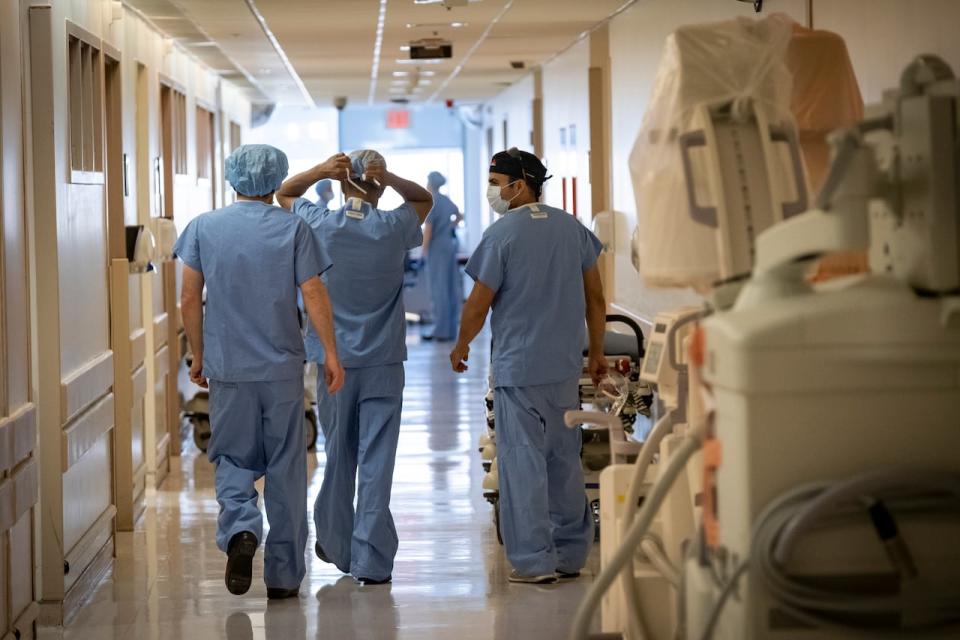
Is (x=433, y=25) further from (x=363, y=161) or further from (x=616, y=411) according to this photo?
(x=616, y=411)

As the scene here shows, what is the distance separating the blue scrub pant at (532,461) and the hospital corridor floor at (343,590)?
0.45ft

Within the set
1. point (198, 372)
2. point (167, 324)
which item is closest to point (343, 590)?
point (198, 372)

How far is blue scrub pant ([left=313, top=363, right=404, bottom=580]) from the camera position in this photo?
4.95 meters

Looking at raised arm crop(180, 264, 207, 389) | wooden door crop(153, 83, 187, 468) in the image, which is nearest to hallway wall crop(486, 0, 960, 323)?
raised arm crop(180, 264, 207, 389)

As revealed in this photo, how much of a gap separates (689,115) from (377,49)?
750 centimetres

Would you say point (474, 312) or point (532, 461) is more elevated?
point (474, 312)

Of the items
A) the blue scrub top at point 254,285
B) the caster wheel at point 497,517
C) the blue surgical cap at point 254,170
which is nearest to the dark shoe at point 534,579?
the caster wheel at point 497,517

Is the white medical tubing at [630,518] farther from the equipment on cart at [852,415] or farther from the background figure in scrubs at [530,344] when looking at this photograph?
the background figure in scrubs at [530,344]

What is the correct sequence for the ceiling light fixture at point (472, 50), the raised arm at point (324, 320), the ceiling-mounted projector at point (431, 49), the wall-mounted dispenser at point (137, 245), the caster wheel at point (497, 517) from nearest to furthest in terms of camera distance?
the raised arm at point (324, 320) → the caster wheel at point (497, 517) → the wall-mounted dispenser at point (137, 245) → the ceiling light fixture at point (472, 50) → the ceiling-mounted projector at point (431, 49)

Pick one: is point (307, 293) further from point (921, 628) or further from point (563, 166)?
point (563, 166)

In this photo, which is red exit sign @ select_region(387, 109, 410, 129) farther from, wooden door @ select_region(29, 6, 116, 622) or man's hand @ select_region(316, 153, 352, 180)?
man's hand @ select_region(316, 153, 352, 180)

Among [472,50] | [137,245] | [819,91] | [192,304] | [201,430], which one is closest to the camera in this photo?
[819,91]

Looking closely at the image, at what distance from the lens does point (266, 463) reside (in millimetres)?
4785

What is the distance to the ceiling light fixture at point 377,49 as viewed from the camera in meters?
7.67
